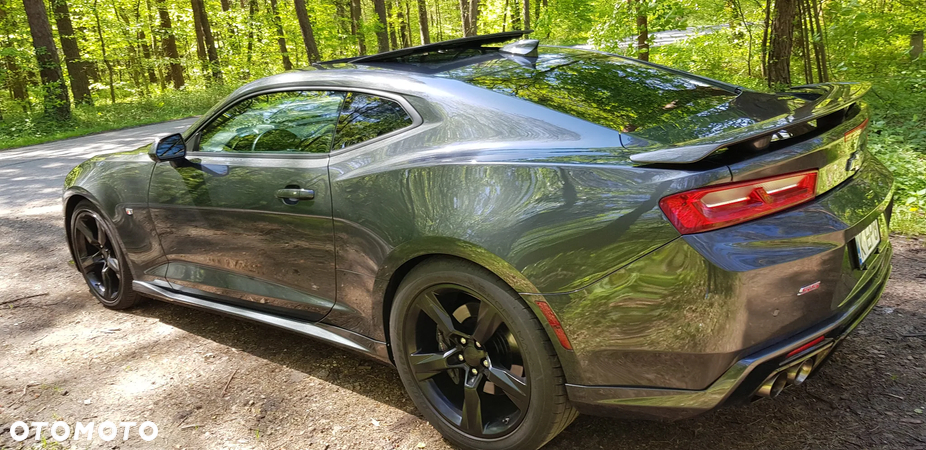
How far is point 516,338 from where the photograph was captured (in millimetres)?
2127

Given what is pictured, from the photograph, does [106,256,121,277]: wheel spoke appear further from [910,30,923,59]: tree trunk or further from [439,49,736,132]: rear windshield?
[910,30,923,59]: tree trunk

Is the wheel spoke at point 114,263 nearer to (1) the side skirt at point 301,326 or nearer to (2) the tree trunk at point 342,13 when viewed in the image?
(1) the side skirt at point 301,326

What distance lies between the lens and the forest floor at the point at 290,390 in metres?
2.37

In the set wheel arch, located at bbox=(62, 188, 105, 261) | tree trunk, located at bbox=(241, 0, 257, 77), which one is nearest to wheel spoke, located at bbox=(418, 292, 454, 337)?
wheel arch, located at bbox=(62, 188, 105, 261)

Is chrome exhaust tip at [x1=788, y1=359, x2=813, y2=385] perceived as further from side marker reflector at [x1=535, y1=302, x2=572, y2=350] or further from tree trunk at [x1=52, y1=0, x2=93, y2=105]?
tree trunk at [x1=52, y1=0, x2=93, y2=105]

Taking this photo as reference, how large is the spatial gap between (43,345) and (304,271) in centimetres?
196

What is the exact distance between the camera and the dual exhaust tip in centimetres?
191

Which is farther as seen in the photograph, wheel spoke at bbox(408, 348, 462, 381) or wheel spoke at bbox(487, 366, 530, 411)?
wheel spoke at bbox(408, 348, 462, 381)

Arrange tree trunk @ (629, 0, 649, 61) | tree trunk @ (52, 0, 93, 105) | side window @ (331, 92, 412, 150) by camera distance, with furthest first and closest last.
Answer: tree trunk @ (52, 0, 93, 105), tree trunk @ (629, 0, 649, 61), side window @ (331, 92, 412, 150)

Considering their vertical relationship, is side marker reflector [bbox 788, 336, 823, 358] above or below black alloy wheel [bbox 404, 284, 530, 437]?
above

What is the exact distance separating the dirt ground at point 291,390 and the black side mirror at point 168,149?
106 centimetres

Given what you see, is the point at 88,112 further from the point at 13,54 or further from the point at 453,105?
the point at 453,105

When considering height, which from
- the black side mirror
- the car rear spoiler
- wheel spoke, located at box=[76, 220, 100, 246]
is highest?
the car rear spoiler

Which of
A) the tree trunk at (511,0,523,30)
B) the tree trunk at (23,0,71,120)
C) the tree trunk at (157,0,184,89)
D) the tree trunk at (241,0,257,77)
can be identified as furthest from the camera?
the tree trunk at (157,0,184,89)
